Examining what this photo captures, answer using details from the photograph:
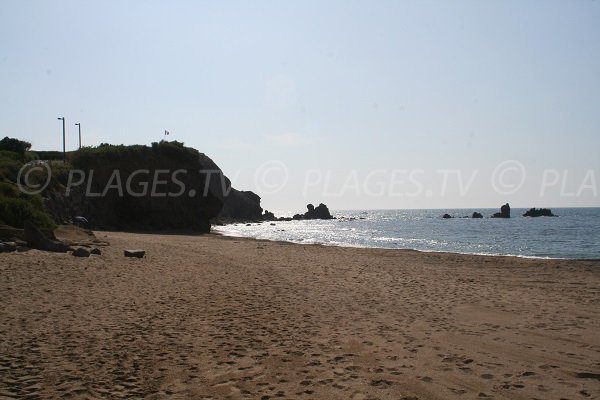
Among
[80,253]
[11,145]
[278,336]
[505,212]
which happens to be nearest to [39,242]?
[80,253]

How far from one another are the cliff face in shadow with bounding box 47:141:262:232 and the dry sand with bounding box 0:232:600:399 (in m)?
25.0

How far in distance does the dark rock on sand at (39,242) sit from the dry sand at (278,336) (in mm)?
904

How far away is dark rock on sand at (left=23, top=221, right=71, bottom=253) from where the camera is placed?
16844 millimetres

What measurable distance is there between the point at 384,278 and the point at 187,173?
39.0 metres

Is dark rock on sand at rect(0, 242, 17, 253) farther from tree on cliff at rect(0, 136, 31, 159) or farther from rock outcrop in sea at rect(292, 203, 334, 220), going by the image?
rock outcrop in sea at rect(292, 203, 334, 220)

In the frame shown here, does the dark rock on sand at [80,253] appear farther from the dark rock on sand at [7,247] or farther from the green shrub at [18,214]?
the green shrub at [18,214]

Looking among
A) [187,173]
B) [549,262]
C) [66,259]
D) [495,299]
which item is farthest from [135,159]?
[495,299]

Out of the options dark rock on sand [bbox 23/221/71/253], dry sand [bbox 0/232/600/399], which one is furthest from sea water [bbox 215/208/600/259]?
dark rock on sand [bbox 23/221/71/253]

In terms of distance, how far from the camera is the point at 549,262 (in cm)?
2550

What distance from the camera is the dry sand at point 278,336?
6.33m

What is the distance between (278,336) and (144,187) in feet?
137

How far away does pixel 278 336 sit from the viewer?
876 cm

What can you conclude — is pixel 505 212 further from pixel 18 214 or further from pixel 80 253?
pixel 80 253

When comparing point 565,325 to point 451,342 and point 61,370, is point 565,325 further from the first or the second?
point 61,370
